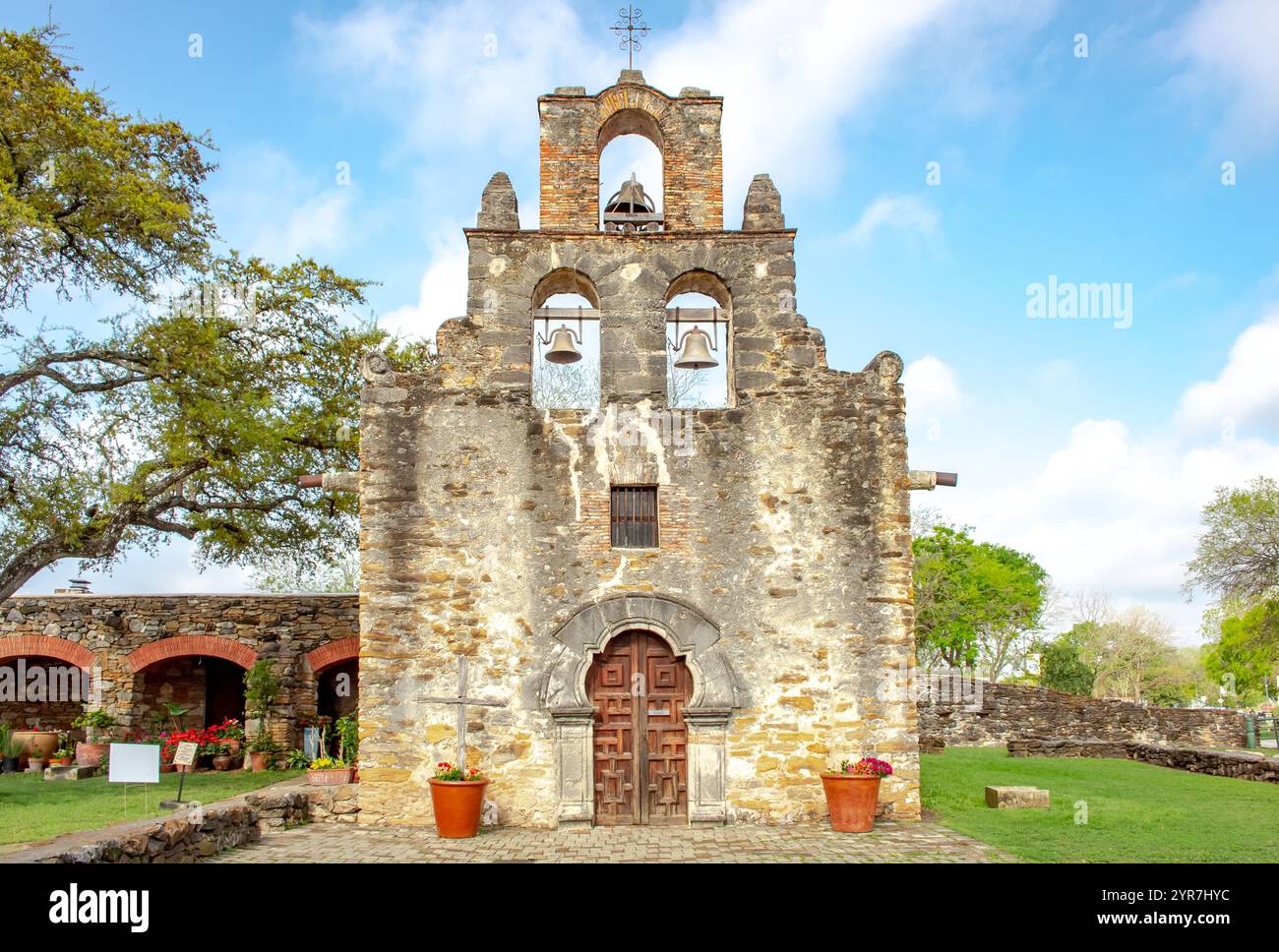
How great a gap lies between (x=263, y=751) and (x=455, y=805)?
→ 26.9ft

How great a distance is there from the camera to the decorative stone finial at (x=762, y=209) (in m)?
11.6

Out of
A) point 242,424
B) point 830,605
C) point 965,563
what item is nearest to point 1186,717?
point 965,563

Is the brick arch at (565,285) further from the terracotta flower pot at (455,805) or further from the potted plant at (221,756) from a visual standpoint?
the potted plant at (221,756)

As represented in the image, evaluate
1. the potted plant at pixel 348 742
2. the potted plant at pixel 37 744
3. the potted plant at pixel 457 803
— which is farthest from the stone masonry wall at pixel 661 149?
the potted plant at pixel 37 744

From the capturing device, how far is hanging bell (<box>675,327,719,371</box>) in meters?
11.0

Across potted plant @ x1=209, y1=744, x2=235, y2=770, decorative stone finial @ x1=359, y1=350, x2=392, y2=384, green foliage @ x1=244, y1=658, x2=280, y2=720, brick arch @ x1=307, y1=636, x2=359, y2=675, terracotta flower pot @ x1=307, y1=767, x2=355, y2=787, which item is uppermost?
decorative stone finial @ x1=359, y1=350, x2=392, y2=384

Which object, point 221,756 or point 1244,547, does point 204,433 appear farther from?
point 1244,547

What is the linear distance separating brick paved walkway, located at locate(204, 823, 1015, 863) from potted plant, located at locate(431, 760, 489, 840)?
15cm

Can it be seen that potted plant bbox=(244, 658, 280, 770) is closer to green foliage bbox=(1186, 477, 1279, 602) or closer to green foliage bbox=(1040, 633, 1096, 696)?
green foliage bbox=(1186, 477, 1279, 602)

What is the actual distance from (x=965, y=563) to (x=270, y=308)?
107ft

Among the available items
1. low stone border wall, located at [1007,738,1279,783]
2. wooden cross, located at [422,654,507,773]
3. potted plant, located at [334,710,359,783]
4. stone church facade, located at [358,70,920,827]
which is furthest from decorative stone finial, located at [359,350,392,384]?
low stone border wall, located at [1007,738,1279,783]

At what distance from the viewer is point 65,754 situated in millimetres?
16453

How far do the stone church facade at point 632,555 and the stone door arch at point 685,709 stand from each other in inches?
1.0
